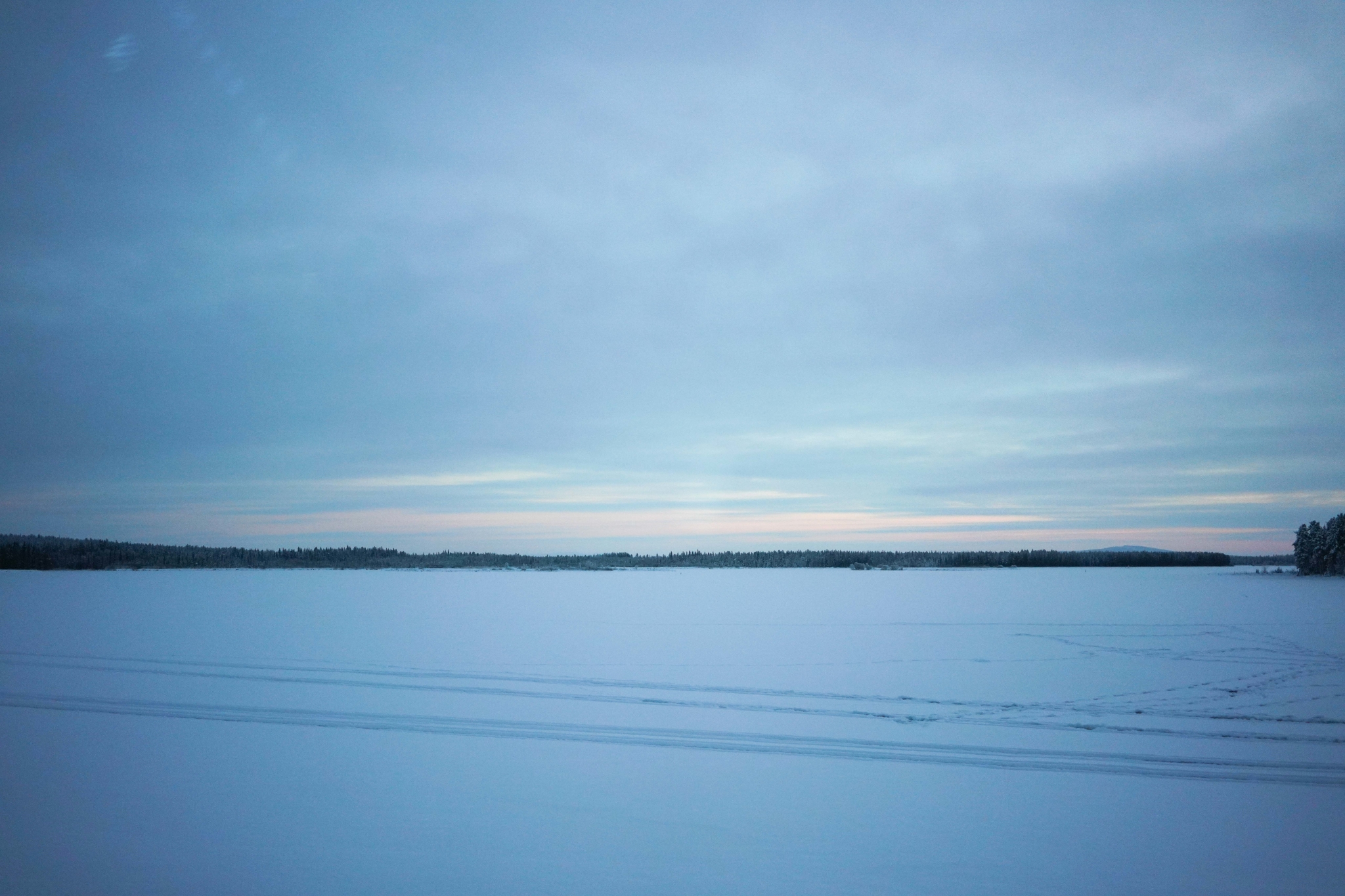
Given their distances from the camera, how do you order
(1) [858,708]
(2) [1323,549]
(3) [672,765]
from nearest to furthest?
(3) [672,765], (1) [858,708], (2) [1323,549]

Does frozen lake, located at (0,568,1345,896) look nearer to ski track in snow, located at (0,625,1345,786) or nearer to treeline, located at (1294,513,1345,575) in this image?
ski track in snow, located at (0,625,1345,786)

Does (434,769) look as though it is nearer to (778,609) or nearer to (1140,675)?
(1140,675)

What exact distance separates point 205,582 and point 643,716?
46.1 meters

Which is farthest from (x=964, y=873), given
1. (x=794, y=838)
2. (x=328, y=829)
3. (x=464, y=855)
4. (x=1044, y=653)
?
(x=1044, y=653)

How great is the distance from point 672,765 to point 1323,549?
251ft

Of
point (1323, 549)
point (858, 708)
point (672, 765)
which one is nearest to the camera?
point (672, 765)

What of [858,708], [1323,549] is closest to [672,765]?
[858,708]

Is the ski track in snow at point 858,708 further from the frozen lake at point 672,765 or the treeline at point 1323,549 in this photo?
the treeline at point 1323,549

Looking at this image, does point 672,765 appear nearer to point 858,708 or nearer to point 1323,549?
point 858,708

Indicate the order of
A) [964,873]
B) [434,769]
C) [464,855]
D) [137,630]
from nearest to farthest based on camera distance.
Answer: [964,873]
[464,855]
[434,769]
[137,630]

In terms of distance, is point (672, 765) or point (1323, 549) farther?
point (1323, 549)

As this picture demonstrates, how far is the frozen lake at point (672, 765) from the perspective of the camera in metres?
5.26

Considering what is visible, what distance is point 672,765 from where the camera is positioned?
7496 millimetres

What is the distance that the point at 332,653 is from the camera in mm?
14430
